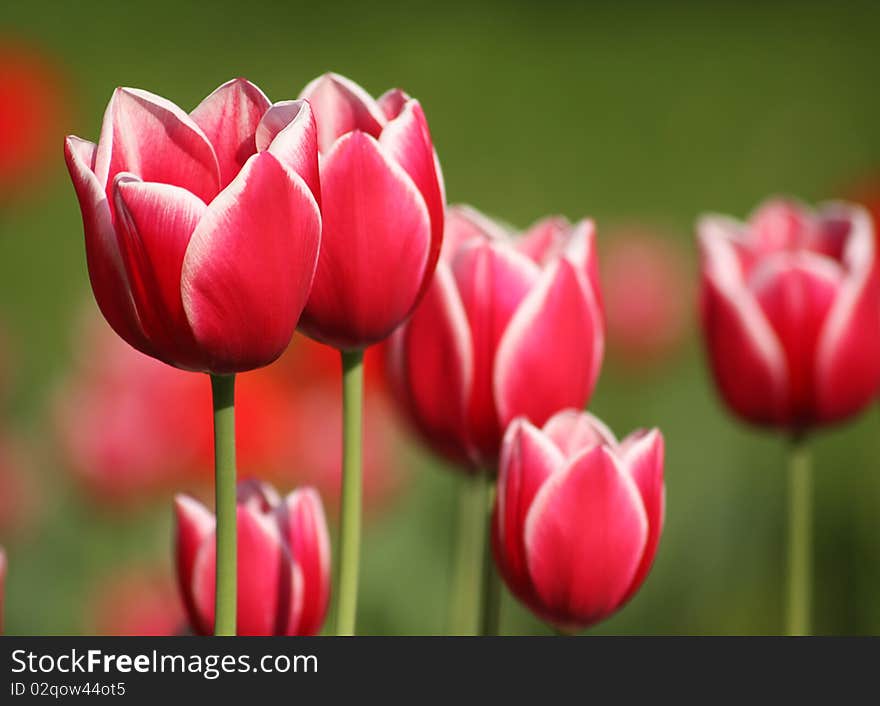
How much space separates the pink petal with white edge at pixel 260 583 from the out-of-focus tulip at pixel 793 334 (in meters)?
0.38

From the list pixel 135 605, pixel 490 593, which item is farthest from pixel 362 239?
pixel 135 605

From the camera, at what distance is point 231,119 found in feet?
1.76

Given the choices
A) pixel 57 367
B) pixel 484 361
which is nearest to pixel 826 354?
pixel 484 361

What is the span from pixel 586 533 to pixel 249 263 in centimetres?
21

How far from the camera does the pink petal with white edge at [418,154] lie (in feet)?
1.87

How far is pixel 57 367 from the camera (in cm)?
224

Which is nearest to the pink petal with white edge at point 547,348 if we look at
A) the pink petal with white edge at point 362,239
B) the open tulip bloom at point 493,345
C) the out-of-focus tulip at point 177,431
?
the open tulip bloom at point 493,345

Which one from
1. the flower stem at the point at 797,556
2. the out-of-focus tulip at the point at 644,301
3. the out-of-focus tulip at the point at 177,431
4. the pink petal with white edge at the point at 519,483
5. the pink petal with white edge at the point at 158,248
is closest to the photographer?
the pink petal with white edge at the point at 158,248

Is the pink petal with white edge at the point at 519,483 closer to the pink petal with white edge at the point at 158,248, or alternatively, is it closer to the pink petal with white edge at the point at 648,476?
the pink petal with white edge at the point at 648,476

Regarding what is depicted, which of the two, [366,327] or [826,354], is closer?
[366,327]

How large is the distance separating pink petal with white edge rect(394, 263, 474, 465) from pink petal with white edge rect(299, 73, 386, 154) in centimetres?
10

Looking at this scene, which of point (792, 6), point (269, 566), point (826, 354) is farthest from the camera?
point (792, 6)
